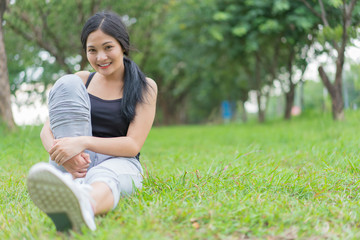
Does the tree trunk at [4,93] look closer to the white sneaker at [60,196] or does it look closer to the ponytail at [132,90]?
the ponytail at [132,90]

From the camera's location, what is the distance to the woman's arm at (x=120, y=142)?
6.30 ft

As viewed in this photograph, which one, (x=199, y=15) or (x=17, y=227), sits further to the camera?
(x=199, y=15)

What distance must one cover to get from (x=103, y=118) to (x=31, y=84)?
11.7 meters

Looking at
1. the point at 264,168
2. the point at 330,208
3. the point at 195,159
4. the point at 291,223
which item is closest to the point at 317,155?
the point at 264,168

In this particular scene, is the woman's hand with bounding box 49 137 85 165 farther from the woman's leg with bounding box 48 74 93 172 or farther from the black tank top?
the black tank top

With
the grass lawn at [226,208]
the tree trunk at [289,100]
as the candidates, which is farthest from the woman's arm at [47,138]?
the tree trunk at [289,100]

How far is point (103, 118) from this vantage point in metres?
2.27

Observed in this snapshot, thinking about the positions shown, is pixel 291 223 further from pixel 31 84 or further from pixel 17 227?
pixel 31 84

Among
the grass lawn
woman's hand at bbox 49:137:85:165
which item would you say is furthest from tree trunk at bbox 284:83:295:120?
woman's hand at bbox 49:137:85:165

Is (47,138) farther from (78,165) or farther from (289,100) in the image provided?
(289,100)

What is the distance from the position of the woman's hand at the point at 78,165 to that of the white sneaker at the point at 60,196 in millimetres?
395

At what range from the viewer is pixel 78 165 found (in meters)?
1.98

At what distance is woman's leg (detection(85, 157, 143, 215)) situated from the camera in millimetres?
1715

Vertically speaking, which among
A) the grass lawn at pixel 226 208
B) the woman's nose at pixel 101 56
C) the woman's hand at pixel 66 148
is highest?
the woman's nose at pixel 101 56
